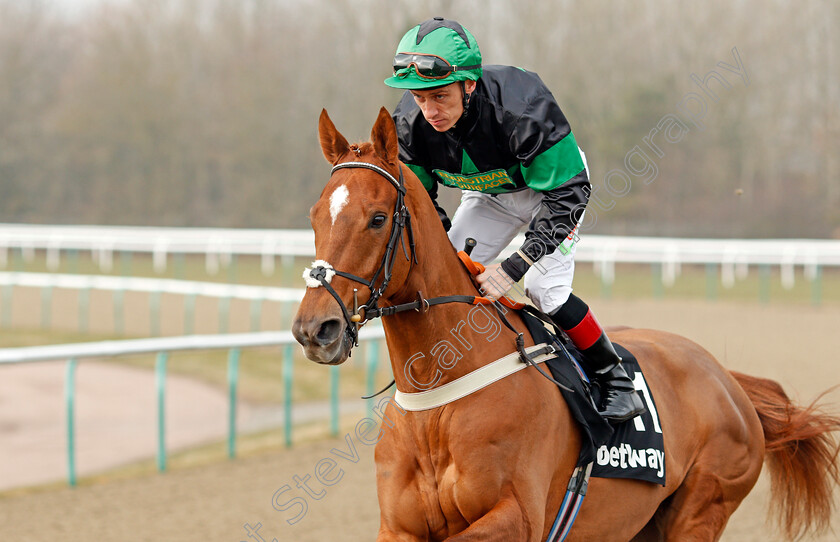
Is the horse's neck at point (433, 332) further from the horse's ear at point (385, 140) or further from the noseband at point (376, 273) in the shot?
the horse's ear at point (385, 140)

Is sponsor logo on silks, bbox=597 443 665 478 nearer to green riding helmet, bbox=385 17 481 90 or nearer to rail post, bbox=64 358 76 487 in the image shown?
green riding helmet, bbox=385 17 481 90

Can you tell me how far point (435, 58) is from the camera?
2.50 meters

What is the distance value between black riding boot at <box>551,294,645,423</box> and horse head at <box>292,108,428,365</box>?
75 cm

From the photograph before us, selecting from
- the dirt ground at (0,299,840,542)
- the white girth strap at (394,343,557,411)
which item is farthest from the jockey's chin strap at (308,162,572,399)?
the dirt ground at (0,299,840,542)

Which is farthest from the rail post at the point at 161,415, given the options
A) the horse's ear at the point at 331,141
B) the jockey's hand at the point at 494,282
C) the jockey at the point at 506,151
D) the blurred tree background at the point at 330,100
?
the blurred tree background at the point at 330,100

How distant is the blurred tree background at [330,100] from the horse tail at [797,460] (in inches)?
556

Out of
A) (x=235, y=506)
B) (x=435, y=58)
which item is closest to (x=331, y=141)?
(x=435, y=58)

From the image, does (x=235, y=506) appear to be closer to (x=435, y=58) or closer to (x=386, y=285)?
(x=386, y=285)

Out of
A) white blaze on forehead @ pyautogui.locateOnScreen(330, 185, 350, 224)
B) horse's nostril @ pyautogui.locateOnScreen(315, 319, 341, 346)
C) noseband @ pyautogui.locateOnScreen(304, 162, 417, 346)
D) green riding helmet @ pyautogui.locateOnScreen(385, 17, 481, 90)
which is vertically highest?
green riding helmet @ pyautogui.locateOnScreen(385, 17, 481, 90)

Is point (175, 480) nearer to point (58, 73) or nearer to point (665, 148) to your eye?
point (665, 148)

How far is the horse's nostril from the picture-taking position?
2039 millimetres

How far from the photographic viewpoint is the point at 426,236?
249 cm

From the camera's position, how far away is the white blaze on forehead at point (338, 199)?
219 cm

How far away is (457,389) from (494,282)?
37 centimetres
